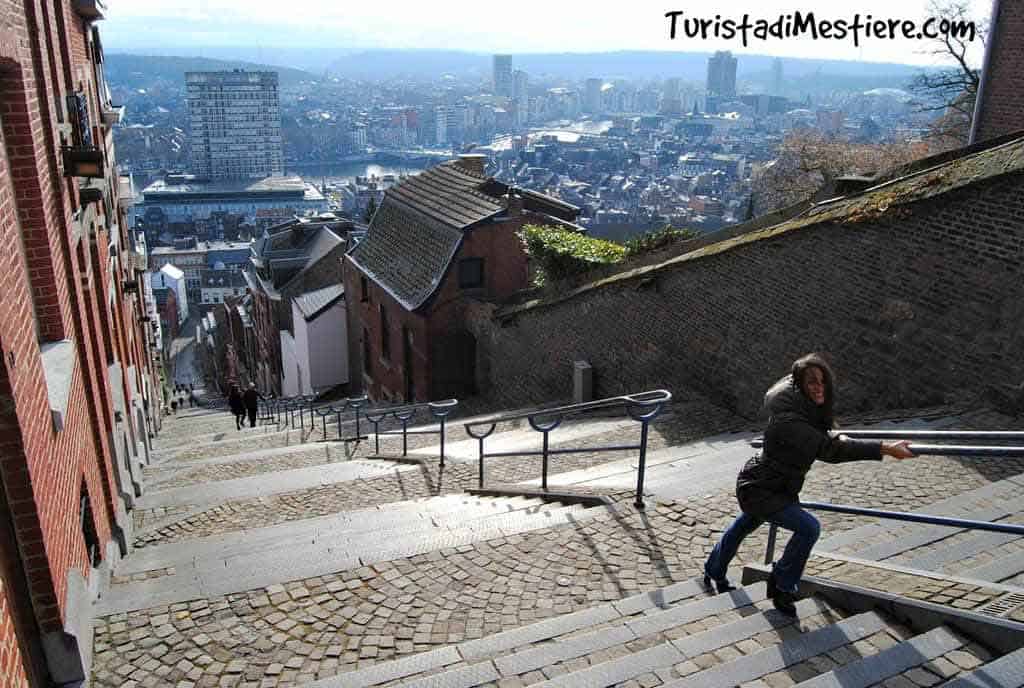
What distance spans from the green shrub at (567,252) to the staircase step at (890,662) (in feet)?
39.2

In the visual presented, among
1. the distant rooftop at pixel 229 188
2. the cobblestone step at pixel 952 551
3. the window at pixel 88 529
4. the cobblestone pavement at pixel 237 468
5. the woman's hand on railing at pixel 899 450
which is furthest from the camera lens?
the distant rooftop at pixel 229 188

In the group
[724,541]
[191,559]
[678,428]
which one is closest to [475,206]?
[678,428]

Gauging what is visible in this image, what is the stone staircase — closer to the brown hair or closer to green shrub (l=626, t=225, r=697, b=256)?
the brown hair

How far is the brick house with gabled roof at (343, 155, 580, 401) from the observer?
18.5 metres

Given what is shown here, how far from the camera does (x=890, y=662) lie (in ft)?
12.2

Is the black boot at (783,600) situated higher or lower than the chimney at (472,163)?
lower

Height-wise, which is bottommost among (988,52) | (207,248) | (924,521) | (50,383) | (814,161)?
(207,248)

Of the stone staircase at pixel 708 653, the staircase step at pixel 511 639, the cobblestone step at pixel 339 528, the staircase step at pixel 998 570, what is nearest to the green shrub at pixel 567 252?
the cobblestone step at pixel 339 528

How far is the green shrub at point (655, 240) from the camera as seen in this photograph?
15727 millimetres

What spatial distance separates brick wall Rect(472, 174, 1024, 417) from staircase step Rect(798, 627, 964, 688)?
5084mm

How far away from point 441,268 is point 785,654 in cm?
1527

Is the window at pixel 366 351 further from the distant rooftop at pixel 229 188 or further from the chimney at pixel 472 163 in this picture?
the distant rooftop at pixel 229 188

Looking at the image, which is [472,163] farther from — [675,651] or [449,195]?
[675,651]

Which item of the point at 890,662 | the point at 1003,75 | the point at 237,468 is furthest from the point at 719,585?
the point at 1003,75
